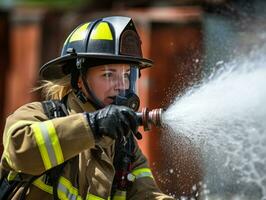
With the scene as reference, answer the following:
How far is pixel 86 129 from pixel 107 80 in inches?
17.9

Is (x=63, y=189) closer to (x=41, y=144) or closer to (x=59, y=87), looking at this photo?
(x=41, y=144)

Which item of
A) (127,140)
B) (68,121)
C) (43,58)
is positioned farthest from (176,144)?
(43,58)

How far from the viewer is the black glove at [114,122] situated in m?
3.48

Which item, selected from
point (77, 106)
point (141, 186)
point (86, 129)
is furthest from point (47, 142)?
point (141, 186)

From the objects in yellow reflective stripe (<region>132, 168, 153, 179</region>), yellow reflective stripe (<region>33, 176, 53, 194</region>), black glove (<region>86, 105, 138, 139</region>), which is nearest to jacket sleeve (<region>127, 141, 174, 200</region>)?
yellow reflective stripe (<region>132, 168, 153, 179</region>)

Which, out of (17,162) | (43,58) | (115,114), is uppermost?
(115,114)

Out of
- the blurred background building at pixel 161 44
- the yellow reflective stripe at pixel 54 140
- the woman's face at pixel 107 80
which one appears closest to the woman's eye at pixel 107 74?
the woman's face at pixel 107 80

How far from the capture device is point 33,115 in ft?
12.2

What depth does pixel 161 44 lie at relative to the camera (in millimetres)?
8648

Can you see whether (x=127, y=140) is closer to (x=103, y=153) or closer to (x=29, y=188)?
(x=103, y=153)

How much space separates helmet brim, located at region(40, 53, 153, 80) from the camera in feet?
12.8

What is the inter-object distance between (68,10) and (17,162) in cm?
688

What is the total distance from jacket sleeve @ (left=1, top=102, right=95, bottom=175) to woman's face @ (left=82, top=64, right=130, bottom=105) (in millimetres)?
365

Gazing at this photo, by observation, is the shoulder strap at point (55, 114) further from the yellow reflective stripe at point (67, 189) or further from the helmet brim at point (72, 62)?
the helmet brim at point (72, 62)
